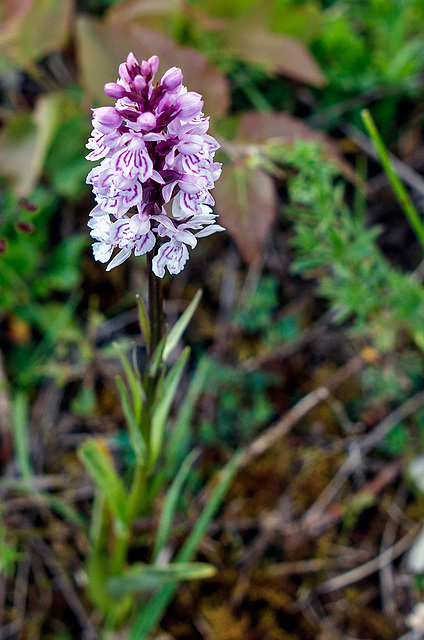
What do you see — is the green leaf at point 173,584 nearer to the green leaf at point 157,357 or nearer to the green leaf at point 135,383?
the green leaf at point 135,383

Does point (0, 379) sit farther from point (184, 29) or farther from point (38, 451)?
→ point (184, 29)

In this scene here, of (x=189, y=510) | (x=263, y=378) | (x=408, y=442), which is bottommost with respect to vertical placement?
(x=408, y=442)

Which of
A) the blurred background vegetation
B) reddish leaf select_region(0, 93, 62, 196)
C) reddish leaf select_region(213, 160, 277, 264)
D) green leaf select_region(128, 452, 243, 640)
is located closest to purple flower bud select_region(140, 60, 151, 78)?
the blurred background vegetation

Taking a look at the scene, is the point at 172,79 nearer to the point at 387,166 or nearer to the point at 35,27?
the point at 387,166

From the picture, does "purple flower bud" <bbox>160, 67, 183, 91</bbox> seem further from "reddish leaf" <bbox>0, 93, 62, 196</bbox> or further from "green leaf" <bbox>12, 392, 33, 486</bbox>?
"green leaf" <bbox>12, 392, 33, 486</bbox>

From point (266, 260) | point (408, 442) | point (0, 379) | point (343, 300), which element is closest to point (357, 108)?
point (266, 260)
